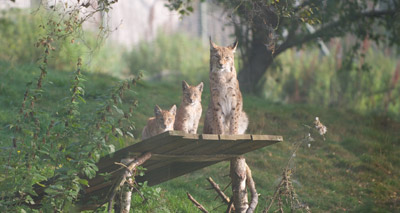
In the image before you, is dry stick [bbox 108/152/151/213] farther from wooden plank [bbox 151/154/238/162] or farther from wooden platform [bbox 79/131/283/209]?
wooden plank [bbox 151/154/238/162]

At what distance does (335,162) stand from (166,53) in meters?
9.15

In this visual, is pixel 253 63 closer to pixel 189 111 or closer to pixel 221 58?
pixel 189 111

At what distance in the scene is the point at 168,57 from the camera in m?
17.9

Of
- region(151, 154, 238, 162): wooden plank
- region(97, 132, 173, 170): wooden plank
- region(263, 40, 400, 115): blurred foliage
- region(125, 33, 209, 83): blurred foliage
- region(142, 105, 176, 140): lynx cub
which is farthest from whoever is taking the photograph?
region(125, 33, 209, 83): blurred foliage

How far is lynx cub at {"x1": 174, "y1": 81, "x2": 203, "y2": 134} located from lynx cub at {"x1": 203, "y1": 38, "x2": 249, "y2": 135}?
13.1 inches

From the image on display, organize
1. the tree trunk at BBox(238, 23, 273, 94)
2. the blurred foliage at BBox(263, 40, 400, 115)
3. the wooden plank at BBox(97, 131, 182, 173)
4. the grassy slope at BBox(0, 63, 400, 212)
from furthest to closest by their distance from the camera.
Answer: the blurred foliage at BBox(263, 40, 400, 115), the tree trunk at BBox(238, 23, 273, 94), the grassy slope at BBox(0, 63, 400, 212), the wooden plank at BBox(97, 131, 182, 173)

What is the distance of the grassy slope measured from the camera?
855cm

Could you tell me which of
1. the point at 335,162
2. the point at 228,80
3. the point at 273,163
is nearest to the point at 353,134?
the point at 335,162

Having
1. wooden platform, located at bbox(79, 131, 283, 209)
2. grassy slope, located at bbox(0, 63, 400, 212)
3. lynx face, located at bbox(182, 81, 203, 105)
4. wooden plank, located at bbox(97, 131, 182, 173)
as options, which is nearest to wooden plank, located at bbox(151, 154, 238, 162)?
wooden platform, located at bbox(79, 131, 283, 209)

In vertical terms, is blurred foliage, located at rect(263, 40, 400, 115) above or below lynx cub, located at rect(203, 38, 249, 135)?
above

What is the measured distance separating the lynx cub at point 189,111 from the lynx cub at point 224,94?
Result: 334mm

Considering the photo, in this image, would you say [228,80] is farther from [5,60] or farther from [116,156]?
[5,60]

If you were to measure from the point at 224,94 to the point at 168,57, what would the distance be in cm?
1208

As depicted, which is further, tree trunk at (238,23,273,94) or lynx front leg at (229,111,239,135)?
tree trunk at (238,23,273,94)
